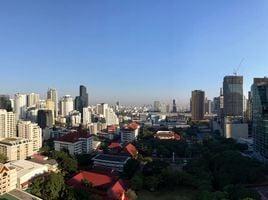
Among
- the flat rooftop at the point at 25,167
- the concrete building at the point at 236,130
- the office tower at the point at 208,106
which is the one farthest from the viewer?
the office tower at the point at 208,106

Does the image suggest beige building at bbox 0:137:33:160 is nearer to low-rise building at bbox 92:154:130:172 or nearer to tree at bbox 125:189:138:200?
low-rise building at bbox 92:154:130:172

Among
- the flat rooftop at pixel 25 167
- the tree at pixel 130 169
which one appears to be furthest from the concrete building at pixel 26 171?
the tree at pixel 130 169

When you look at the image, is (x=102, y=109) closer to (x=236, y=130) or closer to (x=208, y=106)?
(x=236, y=130)

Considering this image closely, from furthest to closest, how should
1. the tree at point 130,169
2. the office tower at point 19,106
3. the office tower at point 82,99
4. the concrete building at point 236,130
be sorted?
the office tower at point 82,99, the office tower at point 19,106, the concrete building at point 236,130, the tree at point 130,169

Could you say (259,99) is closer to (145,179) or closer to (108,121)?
Answer: (145,179)

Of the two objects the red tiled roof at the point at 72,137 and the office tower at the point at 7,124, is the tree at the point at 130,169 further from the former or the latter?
the office tower at the point at 7,124

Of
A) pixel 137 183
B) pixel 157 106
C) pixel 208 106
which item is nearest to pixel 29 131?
pixel 137 183

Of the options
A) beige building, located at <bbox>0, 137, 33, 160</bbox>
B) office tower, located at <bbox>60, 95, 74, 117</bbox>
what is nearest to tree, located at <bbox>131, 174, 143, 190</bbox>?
beige building, located at <bbox>0, 137, 33, 160</bbox>
